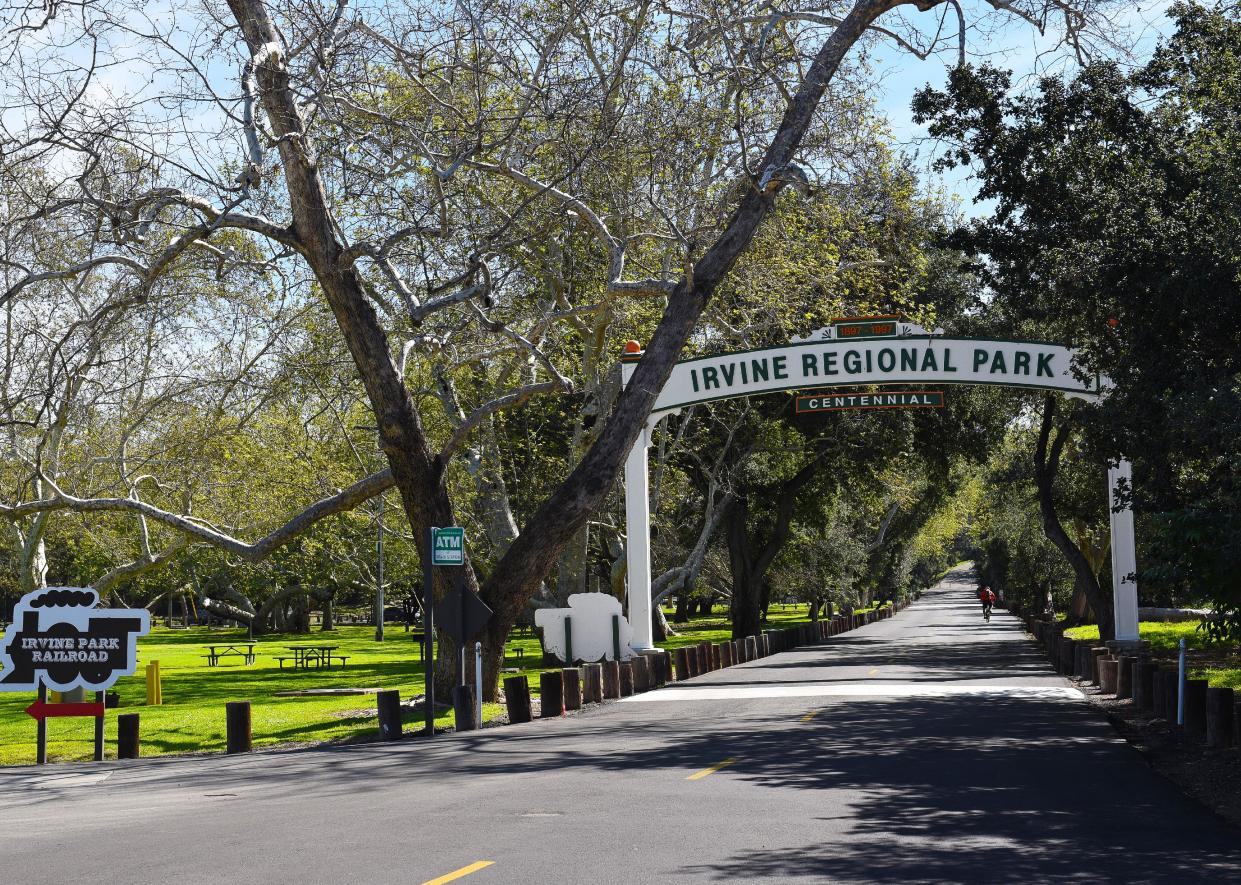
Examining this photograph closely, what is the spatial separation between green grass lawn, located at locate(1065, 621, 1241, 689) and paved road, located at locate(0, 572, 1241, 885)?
588 cm

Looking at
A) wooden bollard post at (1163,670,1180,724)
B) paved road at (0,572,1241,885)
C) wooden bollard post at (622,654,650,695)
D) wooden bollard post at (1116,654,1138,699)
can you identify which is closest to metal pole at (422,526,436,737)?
paved road at (0,572,1241,885)

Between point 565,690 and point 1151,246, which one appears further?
point 565,690

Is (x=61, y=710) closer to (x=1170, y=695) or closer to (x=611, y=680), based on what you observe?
(x=611, y=680)

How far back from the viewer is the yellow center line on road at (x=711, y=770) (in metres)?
12.3

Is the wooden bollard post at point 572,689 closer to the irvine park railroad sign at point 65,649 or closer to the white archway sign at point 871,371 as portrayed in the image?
the white archway sign at point 871,371

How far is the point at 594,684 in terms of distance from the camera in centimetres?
2220

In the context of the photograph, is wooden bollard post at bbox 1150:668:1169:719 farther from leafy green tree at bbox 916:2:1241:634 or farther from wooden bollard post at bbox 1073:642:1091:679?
wooden bollard post at bbox 1073:642:1091:679

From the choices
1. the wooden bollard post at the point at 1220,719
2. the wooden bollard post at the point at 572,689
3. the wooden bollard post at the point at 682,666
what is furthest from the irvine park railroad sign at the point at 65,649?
the wooden bollard post at the point at 682,666

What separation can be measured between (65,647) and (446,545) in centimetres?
505

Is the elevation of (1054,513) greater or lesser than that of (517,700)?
greater

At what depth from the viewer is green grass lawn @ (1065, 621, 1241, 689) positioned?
2348 centimetres

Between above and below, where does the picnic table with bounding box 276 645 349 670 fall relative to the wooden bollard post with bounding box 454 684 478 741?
below

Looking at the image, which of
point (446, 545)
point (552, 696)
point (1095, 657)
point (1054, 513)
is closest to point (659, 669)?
point (552, 696)

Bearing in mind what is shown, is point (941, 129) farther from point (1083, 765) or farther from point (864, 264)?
point (1083, 765)
